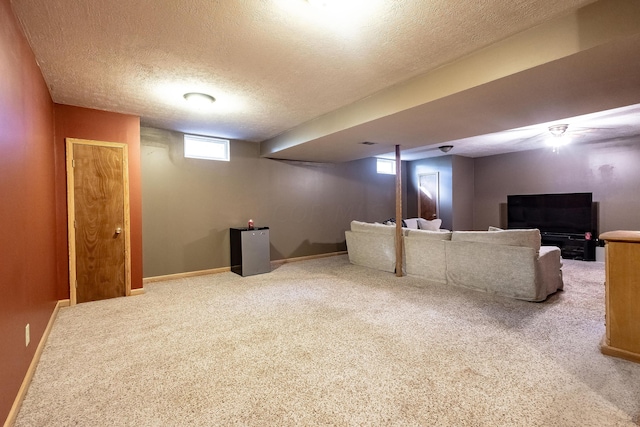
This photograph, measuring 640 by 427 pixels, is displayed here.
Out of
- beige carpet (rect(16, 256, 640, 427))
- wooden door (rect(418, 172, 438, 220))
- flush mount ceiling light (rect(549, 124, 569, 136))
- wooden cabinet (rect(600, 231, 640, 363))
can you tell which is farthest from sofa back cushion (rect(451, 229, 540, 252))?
wooden door (rect(418, 172, 438, 220))

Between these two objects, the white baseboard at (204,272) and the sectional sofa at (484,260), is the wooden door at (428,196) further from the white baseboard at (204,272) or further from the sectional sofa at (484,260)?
the sectional sofa at (484,260)

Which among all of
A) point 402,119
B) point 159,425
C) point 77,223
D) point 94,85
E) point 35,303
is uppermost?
point 94,85

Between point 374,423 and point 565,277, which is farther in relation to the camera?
point 565,277

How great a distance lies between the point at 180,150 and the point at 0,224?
367 cm

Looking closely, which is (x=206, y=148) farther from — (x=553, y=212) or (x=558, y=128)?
(x=553, y=212)

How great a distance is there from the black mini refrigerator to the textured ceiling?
93.1 inches

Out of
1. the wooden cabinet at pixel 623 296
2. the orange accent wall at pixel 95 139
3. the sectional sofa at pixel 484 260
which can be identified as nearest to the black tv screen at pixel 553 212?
the sectional sofa at pixel 484 260

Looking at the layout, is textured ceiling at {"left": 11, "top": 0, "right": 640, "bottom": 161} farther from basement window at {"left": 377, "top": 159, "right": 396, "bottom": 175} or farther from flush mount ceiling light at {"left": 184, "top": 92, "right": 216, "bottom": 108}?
basement window at {"left": 377, "top": 159, "right": 396, "bottom": 175}

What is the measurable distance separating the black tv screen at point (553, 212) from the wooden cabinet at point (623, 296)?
4760 millimetres

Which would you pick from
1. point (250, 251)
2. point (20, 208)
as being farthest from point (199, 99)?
point (250, 251)

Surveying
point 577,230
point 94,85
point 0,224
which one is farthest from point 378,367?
point 577,230

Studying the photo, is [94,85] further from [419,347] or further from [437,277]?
[437,277]

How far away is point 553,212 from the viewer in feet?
21.1

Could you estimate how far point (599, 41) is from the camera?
192 cm
